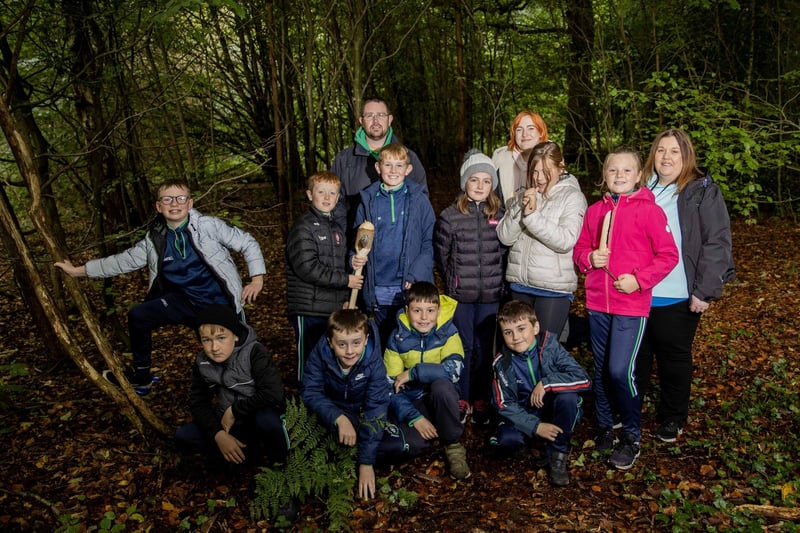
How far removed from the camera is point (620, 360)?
3436 millimetres

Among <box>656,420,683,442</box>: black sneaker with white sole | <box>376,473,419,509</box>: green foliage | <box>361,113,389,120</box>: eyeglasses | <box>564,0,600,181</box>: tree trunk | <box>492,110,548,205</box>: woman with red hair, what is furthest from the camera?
<box>564,0,600,181</box>: tree trunk

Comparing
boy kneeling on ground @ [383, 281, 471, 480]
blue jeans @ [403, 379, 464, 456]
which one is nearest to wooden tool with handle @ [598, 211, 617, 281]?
boy kneeling on ground @ [383, 281, 471, 480]

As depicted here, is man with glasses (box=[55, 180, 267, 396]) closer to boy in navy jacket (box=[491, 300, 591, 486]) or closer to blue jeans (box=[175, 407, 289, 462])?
blue jeans (box=[175, 407, 289, 462])

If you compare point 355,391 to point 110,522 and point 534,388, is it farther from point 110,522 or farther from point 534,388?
point 110,522

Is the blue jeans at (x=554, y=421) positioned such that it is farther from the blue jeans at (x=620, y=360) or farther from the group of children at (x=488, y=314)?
the blue jeans at (x=620, y=360)

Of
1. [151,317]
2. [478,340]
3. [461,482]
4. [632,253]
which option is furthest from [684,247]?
[151,317]

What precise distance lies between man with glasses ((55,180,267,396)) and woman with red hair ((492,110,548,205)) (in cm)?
204

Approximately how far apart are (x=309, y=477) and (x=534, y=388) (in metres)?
1.58

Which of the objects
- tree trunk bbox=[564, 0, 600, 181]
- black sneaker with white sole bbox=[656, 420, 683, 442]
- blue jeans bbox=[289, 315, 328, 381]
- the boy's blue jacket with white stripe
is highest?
tree trunk bbox=[564, 0, 600, 181]

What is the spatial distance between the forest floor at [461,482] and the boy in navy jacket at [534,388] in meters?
0.22

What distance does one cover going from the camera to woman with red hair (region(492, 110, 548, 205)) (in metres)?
4.10

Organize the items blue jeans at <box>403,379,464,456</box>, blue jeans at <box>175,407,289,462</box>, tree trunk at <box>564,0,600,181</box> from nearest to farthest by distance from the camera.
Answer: blue jeans at <box>175,407,289,462</box> → blue jeans at <box>403,379,464,456</box> → tree trunk at <box>564,0,600,181</box>

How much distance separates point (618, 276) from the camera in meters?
3.38

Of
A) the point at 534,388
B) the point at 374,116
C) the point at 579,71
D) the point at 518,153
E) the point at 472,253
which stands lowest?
the point at 534,388
